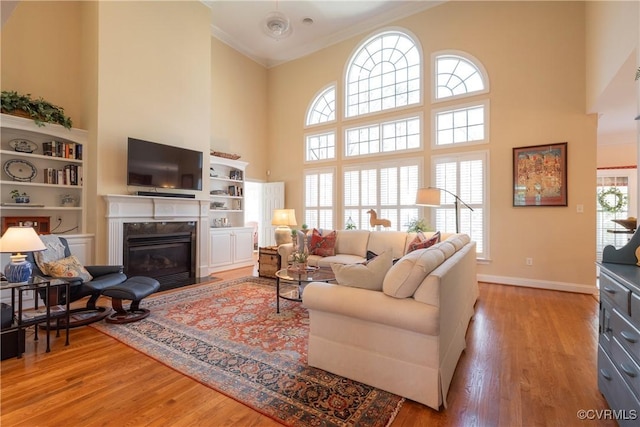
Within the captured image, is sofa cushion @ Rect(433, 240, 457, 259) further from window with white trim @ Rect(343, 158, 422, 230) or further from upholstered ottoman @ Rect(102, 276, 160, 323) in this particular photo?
window with white trim @ Rect(343, 158, 422, 230)

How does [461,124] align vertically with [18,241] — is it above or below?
above

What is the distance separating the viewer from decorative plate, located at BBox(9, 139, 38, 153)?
3840 mm

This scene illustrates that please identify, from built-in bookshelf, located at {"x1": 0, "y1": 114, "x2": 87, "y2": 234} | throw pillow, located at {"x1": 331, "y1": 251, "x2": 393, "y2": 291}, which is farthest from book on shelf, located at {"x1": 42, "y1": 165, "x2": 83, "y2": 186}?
throw pillow, located at {"x1": 331, "y1": 251, "x2": 393, "y2": 291}

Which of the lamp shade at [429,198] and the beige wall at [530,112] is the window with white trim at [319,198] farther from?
the lamp shade at [429,198]

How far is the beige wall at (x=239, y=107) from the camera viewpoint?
6762 millimetres

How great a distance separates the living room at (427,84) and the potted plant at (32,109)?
350 millimetres

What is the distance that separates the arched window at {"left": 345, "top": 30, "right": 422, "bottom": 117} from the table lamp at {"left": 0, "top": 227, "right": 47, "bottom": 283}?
19.6ft

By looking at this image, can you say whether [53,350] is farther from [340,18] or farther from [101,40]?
[340,18]

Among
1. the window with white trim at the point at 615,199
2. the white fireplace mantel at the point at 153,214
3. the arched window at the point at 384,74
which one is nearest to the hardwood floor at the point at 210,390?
the white fireplace mantel at the point at 153,214

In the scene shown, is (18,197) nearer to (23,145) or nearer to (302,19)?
(23,145)

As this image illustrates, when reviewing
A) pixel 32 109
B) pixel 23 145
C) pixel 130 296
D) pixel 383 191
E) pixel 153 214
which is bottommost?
pixel 130 296

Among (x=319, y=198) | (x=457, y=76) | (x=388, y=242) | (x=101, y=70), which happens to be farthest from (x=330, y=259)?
(x=101, y=70)

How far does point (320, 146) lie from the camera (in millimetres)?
7379

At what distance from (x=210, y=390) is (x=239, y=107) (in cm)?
674
